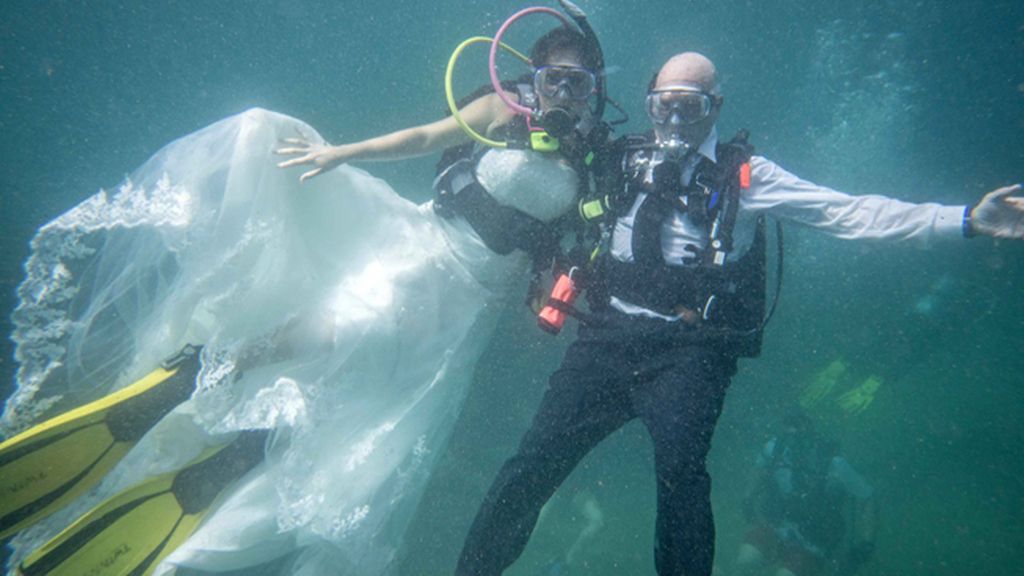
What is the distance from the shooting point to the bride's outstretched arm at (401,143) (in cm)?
357

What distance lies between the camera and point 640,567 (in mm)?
8680

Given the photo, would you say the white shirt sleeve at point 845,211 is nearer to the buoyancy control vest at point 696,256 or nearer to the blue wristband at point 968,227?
the blue wristband at point 968,227

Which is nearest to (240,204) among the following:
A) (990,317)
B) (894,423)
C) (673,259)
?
(673,259)

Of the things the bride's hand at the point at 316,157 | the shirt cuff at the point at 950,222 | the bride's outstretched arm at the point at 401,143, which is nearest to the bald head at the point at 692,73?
the bride's outstretched arm at the point at 401,143

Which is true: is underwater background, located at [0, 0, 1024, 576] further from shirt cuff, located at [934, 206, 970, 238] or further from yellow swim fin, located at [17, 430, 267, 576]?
yellow swim fin, located at [17, 430, 267, 576]

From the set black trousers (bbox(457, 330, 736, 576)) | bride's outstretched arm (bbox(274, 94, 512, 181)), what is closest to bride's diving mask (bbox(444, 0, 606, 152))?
bride's outstretched arm (bbox(274, 94, 512, 181))

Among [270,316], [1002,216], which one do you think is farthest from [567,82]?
[270,316]

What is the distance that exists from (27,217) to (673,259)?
16.3 metres

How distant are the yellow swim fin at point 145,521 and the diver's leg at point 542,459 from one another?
2021mm

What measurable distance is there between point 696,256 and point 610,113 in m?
9.98

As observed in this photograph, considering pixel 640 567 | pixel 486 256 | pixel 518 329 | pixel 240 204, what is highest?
pixel 240 204

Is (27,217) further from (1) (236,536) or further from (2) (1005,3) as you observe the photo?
(2) (1005,3)

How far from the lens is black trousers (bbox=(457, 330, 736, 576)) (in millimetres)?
2488

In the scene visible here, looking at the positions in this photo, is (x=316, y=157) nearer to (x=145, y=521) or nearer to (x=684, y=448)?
(x=145, y=521)
